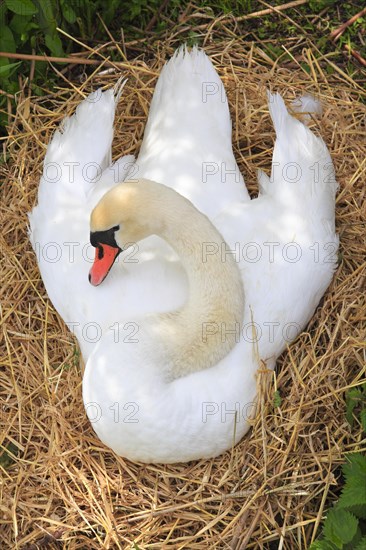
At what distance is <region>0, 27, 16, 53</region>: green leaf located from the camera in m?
4.59

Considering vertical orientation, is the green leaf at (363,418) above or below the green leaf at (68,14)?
below

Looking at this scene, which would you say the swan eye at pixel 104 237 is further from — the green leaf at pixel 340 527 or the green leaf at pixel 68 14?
the green leaf at pixel 68 14

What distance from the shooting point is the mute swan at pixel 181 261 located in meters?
3.51

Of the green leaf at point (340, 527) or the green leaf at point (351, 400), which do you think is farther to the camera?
the green leaf at point (351, 400)

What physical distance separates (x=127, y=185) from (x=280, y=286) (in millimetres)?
836

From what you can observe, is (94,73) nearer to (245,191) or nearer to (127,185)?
(245,191)

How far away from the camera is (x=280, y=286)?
380 centimetres

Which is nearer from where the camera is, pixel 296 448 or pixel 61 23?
pixel 296 448

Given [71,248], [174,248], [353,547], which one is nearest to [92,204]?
[71,248]

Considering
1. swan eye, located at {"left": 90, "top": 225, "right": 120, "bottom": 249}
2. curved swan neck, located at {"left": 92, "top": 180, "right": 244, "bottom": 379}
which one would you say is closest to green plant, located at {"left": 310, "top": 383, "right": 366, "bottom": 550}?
curved swan neck, located at {"left": 92, "top": 180, "right": 244, "bottom": 379}

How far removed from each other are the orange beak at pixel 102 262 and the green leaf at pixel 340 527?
132 centimetres

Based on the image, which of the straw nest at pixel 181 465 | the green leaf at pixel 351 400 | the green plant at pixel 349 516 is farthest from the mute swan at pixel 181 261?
the green plant at pixel 349 516

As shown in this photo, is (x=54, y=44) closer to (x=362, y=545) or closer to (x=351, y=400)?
(x=351, y=400)

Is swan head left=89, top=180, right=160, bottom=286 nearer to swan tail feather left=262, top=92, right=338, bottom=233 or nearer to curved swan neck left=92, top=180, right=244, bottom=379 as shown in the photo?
curved swan neck left=92, top=180, right=244, bottom=379
